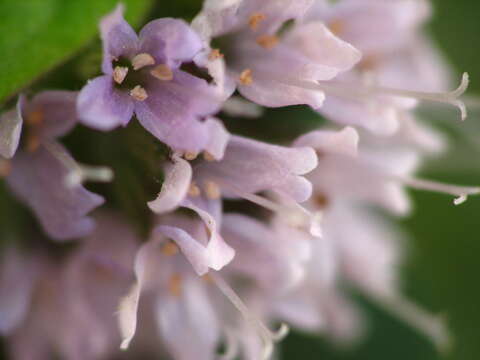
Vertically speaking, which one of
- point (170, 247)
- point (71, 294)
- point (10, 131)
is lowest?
point (71, 294)

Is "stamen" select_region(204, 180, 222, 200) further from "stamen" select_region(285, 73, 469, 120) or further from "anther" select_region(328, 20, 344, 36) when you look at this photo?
"anther" select_region(328, 20, 344, 36)

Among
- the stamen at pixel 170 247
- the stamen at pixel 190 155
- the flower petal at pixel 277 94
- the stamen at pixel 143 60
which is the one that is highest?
the stamen at pixel 143 60

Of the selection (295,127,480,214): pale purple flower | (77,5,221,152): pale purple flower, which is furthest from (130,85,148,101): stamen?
(295,127,480,214): pale purple flower

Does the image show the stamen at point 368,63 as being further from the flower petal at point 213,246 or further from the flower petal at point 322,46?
the flower petal at point 213,246

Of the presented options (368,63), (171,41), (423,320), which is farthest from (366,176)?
(171,41)

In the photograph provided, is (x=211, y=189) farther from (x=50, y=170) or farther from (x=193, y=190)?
(x=50, y=170)

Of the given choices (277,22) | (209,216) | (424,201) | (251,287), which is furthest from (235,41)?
(424,201)

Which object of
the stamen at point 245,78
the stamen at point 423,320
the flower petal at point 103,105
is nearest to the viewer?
the flower petal at point 103,105

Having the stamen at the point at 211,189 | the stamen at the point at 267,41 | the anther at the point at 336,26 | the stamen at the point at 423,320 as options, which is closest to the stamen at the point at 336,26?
the anther at the point at 336,26
